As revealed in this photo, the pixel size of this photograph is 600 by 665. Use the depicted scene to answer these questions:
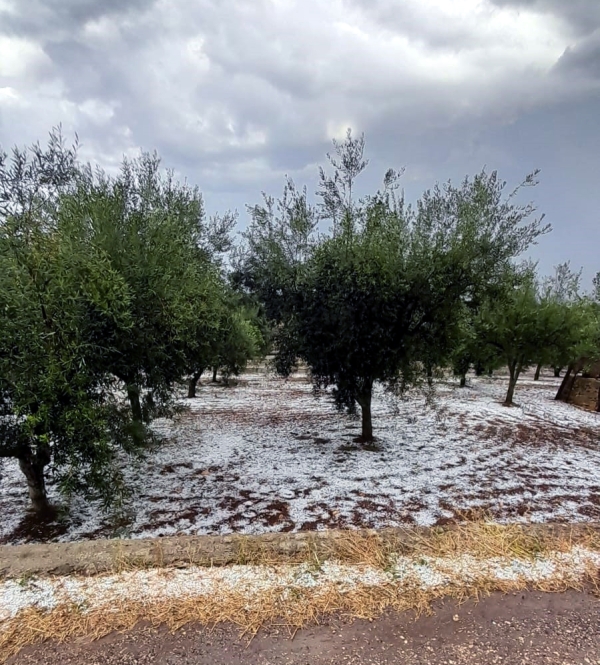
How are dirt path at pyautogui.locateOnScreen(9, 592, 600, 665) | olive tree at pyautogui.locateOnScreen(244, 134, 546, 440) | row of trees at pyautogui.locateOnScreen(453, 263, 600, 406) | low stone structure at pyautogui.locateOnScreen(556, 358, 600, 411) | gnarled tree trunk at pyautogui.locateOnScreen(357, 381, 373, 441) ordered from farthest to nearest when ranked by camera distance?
low stone structure at pyautogui.locateOnScreen(556, 358, 600, 411) → row of trees at pyautogui.locateOnScreen(453, 263, 600, 406) → gnarled tree trunk at pyautogui.locateOnScreen(357, 381, 373, 441) → olive tree at pyautogui.locateOnScreen(244, 134, 546, 440) → dirt path at pyautogui.locateOnScreen(9, 592, 600, 665)

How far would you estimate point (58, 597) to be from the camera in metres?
1.84

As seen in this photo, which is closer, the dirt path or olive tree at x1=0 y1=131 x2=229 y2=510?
the dirt path

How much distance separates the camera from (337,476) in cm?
479

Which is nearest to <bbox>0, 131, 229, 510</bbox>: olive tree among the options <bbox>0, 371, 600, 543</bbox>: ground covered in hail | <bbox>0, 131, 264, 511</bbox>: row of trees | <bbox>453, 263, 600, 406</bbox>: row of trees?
<bbox>0, 131, 264, 511</bbox>: row of trees

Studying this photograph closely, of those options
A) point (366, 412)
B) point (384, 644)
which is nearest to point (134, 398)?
point (384, 644)

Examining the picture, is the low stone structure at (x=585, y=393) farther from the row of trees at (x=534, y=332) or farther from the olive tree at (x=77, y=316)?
the olive tree at (x=77, y=316)

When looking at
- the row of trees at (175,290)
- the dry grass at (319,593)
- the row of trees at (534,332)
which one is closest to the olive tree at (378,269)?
the row of trees at (175,290)

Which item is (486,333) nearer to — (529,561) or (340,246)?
(340,246)

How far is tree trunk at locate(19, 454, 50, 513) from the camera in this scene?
3.56 metres

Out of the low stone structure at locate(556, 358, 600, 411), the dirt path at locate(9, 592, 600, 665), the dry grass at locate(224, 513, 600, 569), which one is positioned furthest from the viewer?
the low stone structure at locate(556, 358, 600, 411)

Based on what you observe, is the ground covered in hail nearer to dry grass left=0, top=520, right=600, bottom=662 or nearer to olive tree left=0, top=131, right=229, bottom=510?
olive tree left=0, top=131, right=229, bottom=510

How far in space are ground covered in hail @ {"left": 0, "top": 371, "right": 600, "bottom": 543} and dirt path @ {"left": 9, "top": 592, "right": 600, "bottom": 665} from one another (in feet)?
5.65

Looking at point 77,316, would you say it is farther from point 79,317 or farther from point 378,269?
point 378,269

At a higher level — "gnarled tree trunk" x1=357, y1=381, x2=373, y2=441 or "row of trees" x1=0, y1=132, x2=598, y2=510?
"row of trees" x1=0, y1=132, x2=598, y2=510
